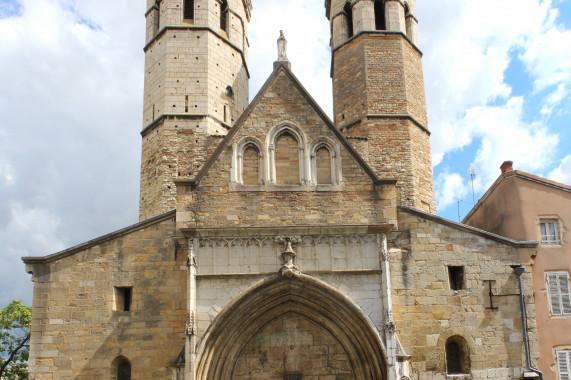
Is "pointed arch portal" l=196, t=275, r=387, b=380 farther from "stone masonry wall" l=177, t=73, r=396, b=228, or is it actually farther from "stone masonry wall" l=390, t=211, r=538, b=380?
"stone masonry wall" l=177, t=73, r=396, b=228

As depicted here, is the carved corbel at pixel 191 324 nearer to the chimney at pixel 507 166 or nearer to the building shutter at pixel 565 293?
the building shutter at pixel 565 293

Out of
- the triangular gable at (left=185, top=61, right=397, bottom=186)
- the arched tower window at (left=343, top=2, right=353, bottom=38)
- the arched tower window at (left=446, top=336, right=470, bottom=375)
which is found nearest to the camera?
the arched tower window at (left=446, top=336, right=470, bottom=375)

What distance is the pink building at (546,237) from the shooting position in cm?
1473

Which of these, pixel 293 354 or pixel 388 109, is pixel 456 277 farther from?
pixel 388 109

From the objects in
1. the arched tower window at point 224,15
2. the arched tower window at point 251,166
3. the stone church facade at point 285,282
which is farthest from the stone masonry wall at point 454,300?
the arched tower window at point 224,15

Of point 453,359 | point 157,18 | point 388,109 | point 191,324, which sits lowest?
point 453,359

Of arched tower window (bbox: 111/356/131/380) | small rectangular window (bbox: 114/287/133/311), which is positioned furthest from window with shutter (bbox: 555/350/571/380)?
small rectangular window (bbox: 114/287/133/311)

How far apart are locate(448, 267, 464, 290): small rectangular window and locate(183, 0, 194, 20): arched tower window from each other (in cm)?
1464

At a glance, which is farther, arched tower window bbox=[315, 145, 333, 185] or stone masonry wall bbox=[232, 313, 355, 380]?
arched tower window bbox=[315, 145, 333, 185]

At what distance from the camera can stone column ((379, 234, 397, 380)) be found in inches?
516

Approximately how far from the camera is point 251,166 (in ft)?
49.0

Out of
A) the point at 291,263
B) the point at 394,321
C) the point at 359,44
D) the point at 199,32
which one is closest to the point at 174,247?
the point at 291,263

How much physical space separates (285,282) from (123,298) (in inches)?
171

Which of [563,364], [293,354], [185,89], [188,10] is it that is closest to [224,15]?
[188,10]
